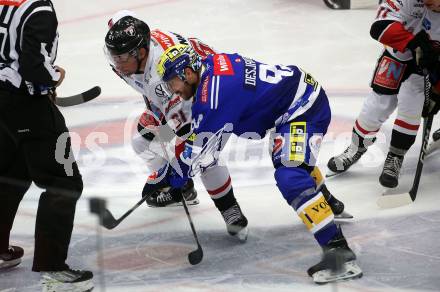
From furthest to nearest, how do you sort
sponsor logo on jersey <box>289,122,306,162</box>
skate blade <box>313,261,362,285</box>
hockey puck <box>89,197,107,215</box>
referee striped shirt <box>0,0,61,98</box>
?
sponsor logo on jersey <box>289,122,306,162</box> → skate blade <box>313,261,362,285</box> → referee striped shirt <box>0,0,61,98</box> → hockey puck <box>89,197,107,215</box>

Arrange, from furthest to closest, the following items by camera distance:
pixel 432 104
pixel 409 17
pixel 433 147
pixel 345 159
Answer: pixel 433 147 → pixel 345 159 → pixel 432 104 → pixel 409 17

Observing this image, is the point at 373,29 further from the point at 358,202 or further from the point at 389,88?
the point at 358,202

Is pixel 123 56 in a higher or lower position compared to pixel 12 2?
lower

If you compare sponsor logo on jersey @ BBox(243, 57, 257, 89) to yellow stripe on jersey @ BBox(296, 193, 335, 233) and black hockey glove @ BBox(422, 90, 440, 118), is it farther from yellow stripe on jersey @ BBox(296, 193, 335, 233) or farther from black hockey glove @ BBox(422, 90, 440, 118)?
black hockey glove @ BBox(422, 90, 440, 118)

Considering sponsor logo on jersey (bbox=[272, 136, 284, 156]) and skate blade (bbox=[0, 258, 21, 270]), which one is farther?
skate blade (bbox=[0, 258, 21, 270])

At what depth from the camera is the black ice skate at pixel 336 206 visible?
3279 mm

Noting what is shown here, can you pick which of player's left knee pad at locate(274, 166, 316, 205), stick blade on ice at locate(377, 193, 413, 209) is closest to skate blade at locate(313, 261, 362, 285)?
player's left knee pad at locate(274, 166, 316, 205)

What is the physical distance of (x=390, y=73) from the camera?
3.48m

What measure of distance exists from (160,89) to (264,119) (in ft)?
1.36

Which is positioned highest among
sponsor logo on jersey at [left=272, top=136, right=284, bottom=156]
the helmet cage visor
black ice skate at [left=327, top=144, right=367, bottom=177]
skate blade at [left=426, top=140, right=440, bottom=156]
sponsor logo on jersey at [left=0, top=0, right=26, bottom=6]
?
sponsor logo on jersey at [left=0, top=0, right=26, bottom=6]

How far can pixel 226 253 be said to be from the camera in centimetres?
307

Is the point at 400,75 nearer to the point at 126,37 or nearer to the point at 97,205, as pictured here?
the point at 126,37

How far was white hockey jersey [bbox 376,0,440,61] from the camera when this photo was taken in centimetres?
336

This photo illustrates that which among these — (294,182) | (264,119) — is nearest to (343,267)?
(294,182)
